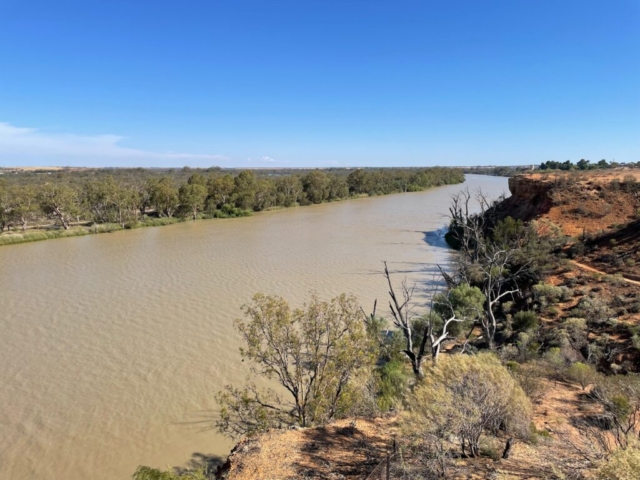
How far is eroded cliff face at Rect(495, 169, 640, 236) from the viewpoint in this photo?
27.3 metres

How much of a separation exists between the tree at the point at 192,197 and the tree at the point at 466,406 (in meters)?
45.4

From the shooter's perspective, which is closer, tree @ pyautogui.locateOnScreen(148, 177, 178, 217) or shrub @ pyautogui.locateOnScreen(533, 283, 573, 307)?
shrub @ pyautogui.locateOnScreen(533, 283, 573, 307)

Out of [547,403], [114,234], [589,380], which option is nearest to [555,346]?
[589,380]

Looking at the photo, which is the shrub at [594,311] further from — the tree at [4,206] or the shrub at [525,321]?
the tree at [4,206]

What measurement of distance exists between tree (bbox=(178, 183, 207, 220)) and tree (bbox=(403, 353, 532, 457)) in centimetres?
4544

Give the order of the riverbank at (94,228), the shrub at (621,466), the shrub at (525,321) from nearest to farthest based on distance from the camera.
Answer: the shrub at (621,466) → the shrub at (525,321) → the riverbank at (94,228)

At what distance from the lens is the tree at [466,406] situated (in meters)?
6.21

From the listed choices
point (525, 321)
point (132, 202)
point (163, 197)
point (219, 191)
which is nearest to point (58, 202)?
point (132, 202)

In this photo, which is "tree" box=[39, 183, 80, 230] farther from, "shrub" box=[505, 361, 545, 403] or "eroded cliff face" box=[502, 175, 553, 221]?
"eroded cliff face" box=[502, 175, 553, 221]

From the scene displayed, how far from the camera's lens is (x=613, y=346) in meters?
12.3

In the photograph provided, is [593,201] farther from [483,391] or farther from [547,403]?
[483,391]

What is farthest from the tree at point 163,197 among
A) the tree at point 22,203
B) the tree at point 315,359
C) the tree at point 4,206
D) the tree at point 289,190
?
the tree at point 315,359

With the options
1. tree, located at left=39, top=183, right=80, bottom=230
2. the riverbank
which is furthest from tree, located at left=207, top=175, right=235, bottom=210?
tree, located at left=39, top=183, right=80, bottom=230

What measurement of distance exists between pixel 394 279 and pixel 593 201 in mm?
18795
